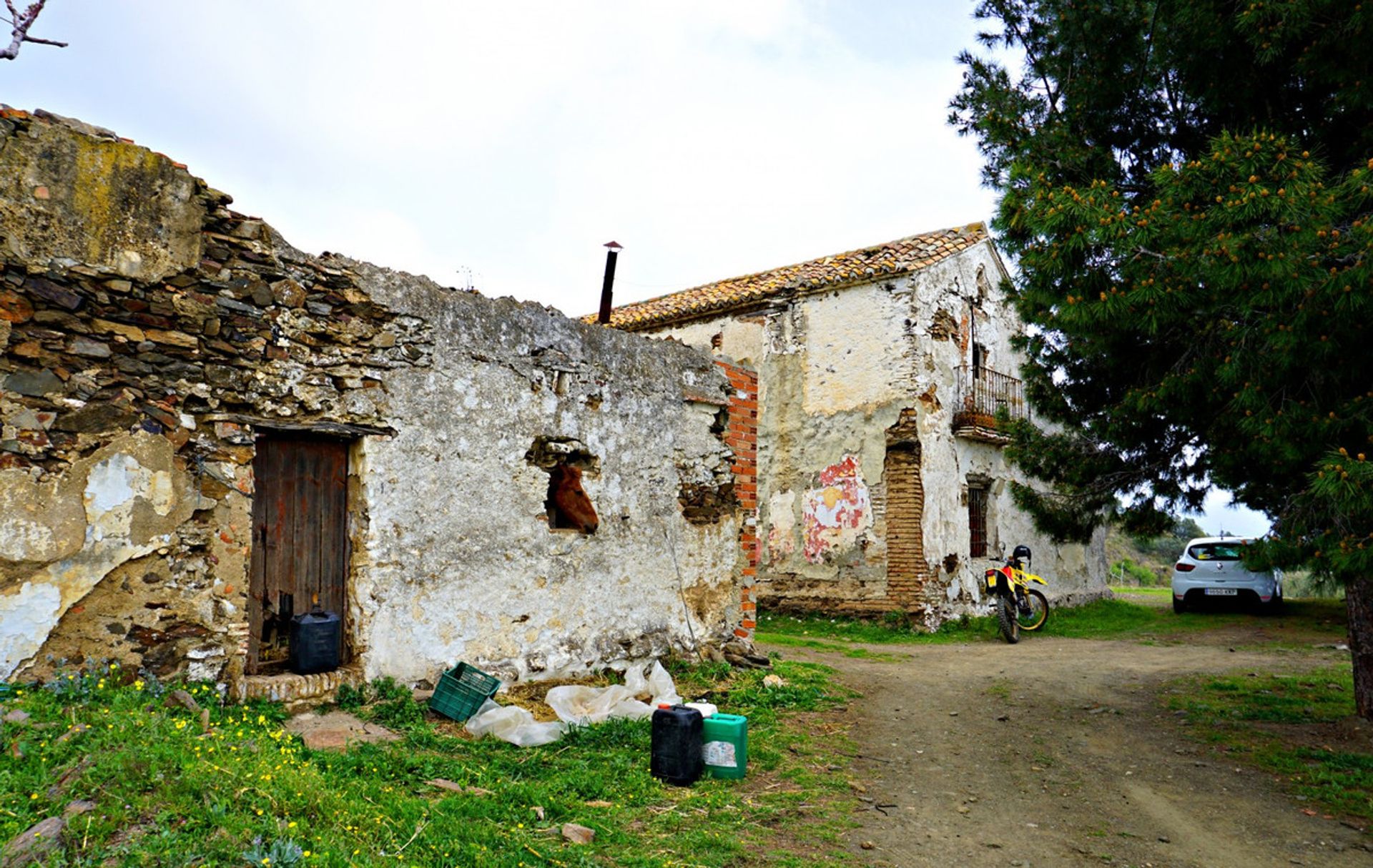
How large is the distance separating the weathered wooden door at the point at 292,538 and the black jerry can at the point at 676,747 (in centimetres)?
227

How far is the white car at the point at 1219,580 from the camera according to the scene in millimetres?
15055

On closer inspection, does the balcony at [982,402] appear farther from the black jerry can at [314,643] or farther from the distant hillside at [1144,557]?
the distant hillside at [1144,557]

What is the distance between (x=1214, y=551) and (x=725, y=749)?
531 inches

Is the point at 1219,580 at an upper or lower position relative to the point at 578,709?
upper

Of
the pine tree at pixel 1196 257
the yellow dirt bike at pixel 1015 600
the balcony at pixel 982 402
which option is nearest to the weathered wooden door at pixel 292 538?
the pine tree at pixel 1196 257

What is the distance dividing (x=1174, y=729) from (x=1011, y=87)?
5.48 meters

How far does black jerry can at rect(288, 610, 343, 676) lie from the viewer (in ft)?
18.2

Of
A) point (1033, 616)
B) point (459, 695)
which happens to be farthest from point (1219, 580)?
point (459, 695)

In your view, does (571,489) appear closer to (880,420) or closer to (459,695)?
(459,695)

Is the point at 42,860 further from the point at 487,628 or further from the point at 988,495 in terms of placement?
the point at 988,495

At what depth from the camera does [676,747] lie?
16.7 feet

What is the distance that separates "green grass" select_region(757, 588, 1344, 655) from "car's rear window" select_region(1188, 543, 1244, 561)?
100 centimetres

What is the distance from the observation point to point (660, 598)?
7887mm

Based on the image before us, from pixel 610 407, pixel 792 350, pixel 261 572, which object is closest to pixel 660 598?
pixel 610 407
